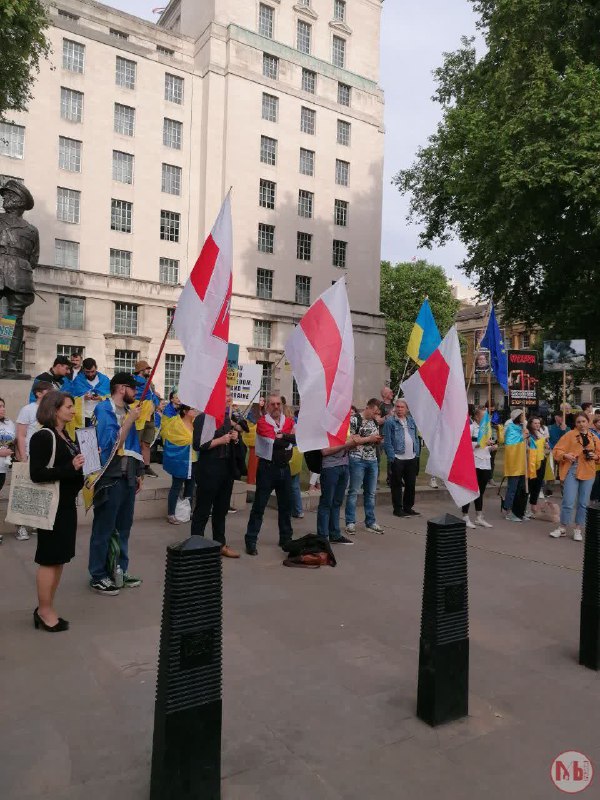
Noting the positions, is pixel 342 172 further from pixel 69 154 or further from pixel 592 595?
pixel 592 595

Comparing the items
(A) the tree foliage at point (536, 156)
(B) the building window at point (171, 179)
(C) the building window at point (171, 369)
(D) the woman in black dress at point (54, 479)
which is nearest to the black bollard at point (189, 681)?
(D) the woman in black dress at point (54, 479)

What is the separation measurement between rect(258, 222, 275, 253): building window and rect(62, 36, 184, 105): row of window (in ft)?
27.1

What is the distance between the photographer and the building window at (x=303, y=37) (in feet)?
125

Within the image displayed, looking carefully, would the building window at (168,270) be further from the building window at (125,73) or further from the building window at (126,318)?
the building window at (125,73)

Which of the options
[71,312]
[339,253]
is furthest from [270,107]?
[71,312]

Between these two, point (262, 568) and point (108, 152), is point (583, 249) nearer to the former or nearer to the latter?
point (262, 568)

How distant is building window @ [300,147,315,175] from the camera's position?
38.0 meters

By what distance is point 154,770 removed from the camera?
2.58 meters

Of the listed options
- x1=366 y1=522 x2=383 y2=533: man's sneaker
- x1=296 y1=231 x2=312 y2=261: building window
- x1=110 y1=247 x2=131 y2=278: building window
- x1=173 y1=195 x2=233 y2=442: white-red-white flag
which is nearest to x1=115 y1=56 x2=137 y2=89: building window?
x1=110 y1=247 x2=131 y2=278: building window

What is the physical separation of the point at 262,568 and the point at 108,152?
31.2 metres

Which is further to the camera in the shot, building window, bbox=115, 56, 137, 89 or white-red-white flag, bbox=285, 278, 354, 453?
building window, bbox=115, 56, 137, 89

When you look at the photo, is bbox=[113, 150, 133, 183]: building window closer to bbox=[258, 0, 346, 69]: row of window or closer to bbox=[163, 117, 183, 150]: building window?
bbox=[163, 117, 183, 150]: building window

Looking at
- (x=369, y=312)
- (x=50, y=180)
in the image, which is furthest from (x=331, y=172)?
(x=50, y=180)

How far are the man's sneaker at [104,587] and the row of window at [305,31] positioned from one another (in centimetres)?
3854
